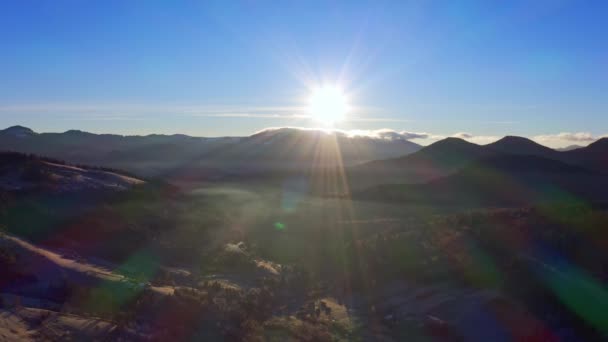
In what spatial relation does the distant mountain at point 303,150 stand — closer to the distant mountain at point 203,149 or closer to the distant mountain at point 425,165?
the distant mountain at point 203,149

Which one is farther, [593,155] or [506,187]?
[593,155]

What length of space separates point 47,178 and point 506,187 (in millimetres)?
30012

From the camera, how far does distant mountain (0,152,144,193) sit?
16.0m

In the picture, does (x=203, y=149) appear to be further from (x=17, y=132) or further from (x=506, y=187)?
(x=506, y=187)

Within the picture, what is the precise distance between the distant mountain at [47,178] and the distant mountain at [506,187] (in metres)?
17.7

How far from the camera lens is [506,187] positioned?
3528cm

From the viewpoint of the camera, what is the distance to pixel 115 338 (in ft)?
21.9

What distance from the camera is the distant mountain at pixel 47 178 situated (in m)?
16.0

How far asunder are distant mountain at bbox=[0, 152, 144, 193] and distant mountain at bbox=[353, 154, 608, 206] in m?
17.7

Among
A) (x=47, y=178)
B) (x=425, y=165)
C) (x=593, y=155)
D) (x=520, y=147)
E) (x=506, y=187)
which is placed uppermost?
(x=520, y=147)

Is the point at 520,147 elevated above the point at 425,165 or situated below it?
above

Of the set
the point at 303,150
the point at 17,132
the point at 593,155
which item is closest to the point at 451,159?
the point at 593,155

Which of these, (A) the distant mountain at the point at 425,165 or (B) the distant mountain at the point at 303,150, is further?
(B) the distant mountain at the point at 303,150

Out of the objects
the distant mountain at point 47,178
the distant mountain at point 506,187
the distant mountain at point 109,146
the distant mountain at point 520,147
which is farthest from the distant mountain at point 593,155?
the distant mountain at point 109,146
